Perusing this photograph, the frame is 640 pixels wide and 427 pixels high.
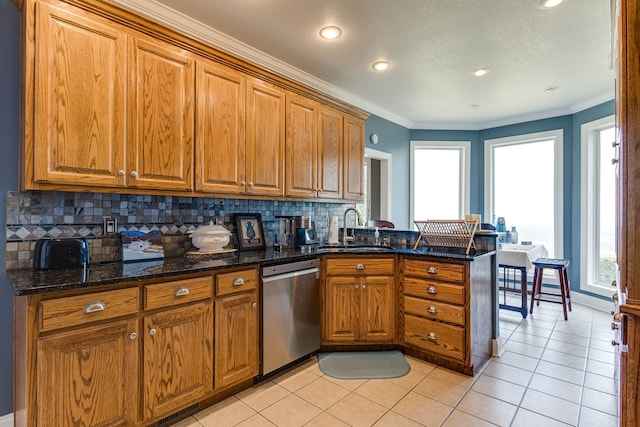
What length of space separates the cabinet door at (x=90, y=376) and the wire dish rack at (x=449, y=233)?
2367mm

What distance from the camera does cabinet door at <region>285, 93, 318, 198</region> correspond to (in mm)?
2910

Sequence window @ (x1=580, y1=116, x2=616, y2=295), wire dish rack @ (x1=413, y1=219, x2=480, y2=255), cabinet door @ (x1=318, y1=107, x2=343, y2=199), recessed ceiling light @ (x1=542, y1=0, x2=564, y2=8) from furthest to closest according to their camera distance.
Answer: window @ (x1=580, y1=116, x2=616, y2=295)
cabinet door @ (x1=318, y1=107, x2=343, y2=199)
wire dish rack @ (x1=413, y1=219, x2=480, y2=255)
recessed ceiling light @ (x1=542, y1=0, x2=564, y2=8)

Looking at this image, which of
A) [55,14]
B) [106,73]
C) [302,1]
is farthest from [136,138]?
[302,1]

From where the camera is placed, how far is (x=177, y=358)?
6.07ft

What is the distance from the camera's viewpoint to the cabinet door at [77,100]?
164 cm

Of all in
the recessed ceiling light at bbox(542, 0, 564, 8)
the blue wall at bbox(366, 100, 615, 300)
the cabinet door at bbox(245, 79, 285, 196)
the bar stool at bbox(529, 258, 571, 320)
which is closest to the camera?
the recessed ceiling light at bbox(542, 0, 564, 8)

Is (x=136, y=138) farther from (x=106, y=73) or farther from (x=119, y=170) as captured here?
(x=106, y=73)

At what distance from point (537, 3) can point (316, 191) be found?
2201 millimetres

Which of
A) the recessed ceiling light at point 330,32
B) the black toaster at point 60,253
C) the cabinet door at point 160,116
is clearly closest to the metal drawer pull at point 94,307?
the black toaster at point 60,253

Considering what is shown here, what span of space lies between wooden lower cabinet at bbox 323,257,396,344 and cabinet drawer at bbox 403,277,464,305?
0.15 meters

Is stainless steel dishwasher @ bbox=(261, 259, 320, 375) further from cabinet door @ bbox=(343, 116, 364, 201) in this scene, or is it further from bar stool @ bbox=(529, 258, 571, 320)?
bar stool @ bbox=(529, 258, 571, 320)

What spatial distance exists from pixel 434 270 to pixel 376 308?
607 mm

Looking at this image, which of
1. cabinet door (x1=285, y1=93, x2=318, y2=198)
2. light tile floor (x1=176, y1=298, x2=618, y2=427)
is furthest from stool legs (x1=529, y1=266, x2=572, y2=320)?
cabinet door (x1=285, y1=93, x2=318, y2=198)

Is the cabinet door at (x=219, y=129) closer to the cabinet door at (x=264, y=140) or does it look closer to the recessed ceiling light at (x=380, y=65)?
the cabinet door at (x=264, y=140)
